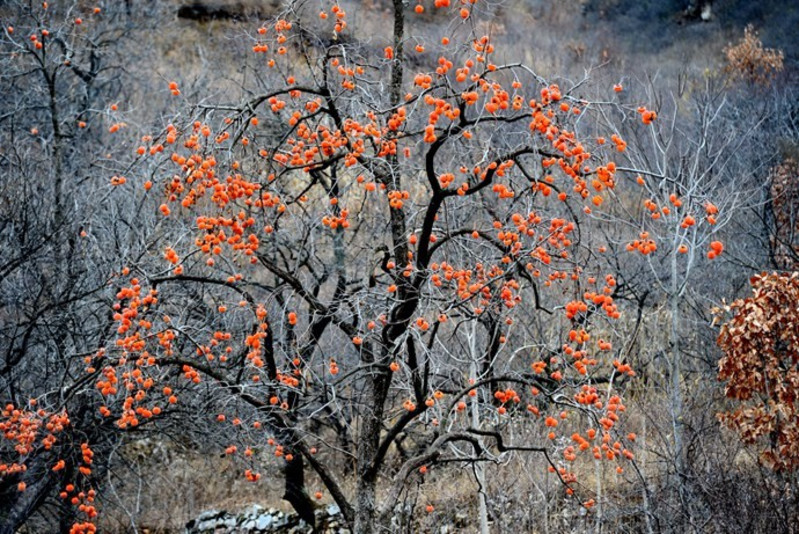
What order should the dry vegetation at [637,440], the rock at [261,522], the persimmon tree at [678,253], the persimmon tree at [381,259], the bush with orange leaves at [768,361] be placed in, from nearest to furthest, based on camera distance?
the persimmon tree at [381,259], the dry vegetation at [637,440], the bush with orange leaves at [768,361], the persimmon tree at [678,253], the rock at [261,522]

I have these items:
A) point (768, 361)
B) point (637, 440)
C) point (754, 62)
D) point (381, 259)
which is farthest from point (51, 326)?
point (754, 62)

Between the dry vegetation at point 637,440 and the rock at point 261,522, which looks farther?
the rock at point 261,522

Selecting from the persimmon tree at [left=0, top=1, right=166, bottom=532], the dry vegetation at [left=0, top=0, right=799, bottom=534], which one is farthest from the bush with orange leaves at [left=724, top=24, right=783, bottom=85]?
the persimmon tree at [left=0, top=1, right=166, bottom=532]

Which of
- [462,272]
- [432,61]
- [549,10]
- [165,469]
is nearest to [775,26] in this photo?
[549,10]

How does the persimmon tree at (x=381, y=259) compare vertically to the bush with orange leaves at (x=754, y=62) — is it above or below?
below

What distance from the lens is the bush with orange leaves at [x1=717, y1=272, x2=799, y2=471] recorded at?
390 inches

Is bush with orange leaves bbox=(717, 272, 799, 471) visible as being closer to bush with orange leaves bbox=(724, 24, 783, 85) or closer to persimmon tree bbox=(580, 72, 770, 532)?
persimmon tree bbox=(580, 72, 770, 532)

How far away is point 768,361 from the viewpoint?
1012 centimetres

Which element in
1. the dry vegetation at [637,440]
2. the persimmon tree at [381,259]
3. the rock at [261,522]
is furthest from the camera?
the rock at [261,522]

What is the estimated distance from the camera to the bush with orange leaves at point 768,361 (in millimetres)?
9914

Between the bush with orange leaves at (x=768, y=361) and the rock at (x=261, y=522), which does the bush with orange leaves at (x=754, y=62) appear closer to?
the bush with orange leaves at (x=768, y=361)

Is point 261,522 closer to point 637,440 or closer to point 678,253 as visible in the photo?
point 637,440

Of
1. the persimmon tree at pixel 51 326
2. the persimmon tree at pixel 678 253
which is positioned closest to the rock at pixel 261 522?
the persimmon tree at pixel 51 326

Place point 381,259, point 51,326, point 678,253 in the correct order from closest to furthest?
point 381,259 < point 51,326 < point 678,253
